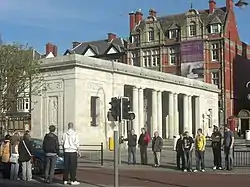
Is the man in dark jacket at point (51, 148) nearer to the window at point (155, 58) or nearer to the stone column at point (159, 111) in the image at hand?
the stone column at point (159, 111)

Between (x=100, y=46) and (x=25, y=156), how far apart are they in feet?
229

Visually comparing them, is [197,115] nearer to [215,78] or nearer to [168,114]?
[168,114]

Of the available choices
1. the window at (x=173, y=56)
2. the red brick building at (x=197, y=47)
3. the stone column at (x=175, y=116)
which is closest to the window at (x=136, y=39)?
the red brick building at (x=197, y=47)

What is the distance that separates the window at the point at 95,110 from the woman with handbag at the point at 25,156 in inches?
994

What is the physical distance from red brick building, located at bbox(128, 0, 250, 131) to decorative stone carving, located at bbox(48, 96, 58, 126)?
31664 mm

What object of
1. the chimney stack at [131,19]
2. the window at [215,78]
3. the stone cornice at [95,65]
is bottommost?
the stone cornice at [95,65]

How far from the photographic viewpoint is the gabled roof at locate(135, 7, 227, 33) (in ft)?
236

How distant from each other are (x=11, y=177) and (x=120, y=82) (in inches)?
1139

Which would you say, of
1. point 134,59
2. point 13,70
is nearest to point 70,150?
point 13,70

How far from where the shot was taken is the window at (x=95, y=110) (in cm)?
4222

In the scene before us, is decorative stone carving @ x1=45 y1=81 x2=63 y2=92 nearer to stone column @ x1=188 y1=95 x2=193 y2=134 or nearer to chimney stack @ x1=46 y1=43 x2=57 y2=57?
stone column @ x1=188 y1=95 x2=193 y2=134

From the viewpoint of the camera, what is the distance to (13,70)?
34.8m

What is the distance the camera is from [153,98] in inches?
2036

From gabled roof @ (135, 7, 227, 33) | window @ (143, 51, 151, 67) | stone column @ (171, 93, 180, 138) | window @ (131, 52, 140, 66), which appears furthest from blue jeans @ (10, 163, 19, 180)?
window @ (131, 52, 140, 66)
